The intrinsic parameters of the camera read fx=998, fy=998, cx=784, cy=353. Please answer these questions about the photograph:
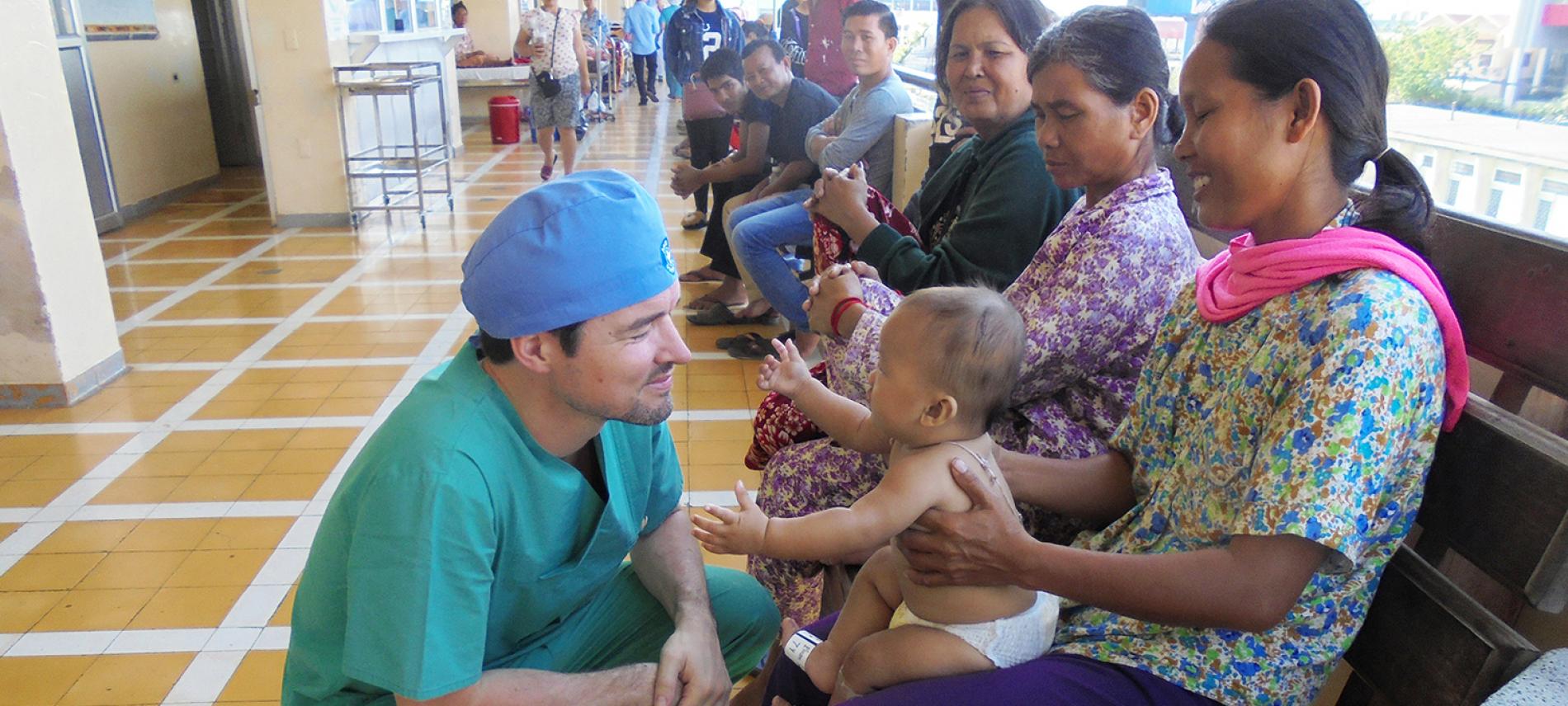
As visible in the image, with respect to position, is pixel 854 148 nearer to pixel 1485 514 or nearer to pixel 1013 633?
pixel 1013 633

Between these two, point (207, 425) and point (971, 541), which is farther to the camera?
point (207, 425)

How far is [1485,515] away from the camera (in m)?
1.28

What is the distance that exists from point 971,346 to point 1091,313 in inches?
15.6

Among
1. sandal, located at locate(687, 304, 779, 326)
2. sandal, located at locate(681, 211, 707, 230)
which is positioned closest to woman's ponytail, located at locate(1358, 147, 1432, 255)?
sandal, located at locate(687, 304, 779, 326)

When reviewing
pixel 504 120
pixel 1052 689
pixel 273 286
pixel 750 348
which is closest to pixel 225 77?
pixel 504 120

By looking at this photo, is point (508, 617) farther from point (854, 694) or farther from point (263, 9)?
point (263, 9)

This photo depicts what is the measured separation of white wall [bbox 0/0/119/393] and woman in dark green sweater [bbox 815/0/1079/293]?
3.29m

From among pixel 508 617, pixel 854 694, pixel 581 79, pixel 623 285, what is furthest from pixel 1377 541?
pixel 581 79

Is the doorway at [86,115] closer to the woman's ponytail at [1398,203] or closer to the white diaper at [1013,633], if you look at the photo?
the white diaper at [1013,633]

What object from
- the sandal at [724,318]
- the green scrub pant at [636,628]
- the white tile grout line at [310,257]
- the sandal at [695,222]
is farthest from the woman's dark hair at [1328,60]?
the sandal at [695,222]

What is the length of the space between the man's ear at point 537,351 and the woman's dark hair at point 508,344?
1 centimetres

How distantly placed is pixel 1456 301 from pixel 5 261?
186 inches

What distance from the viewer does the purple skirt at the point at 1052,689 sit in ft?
4.28

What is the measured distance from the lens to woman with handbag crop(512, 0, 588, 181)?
864 centimetres
